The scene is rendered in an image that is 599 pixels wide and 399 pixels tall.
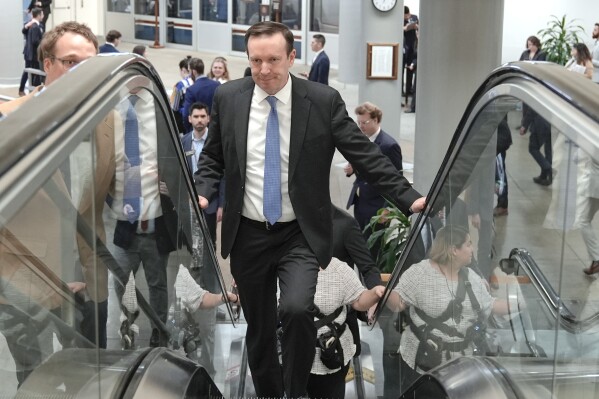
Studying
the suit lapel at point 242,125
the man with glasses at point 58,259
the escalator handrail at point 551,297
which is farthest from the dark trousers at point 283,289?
the man with glasses at point 58,259

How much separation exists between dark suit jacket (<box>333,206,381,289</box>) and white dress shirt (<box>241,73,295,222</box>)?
74.9 inches

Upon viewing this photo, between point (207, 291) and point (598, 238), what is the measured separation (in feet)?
11.6

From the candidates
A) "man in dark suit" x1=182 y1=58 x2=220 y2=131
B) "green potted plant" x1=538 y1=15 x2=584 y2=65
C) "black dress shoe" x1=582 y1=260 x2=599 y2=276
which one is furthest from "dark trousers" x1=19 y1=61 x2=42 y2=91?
"black dress shoe" x1=582 y1=260 x2=599 y2=276

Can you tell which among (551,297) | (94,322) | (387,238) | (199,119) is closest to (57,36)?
(94,322)

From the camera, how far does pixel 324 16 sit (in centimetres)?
2498

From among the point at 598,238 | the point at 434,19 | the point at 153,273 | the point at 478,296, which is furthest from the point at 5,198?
the point at 434,19

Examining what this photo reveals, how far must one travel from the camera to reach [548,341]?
10.3 ft

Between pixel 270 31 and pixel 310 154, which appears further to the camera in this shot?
pixel 310 154

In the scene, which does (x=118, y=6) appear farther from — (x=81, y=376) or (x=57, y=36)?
(x=81, y=376)

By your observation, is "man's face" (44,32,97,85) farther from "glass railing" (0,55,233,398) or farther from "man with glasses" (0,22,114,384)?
"man with glasses" (0,22,114,384)

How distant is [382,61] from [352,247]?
27.2ft

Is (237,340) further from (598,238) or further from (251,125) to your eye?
(598,238)

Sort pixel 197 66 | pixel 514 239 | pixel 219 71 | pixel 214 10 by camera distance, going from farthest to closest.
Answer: pixel 214 10
pixel 219 71
pixel 197 66
pixel 514 239

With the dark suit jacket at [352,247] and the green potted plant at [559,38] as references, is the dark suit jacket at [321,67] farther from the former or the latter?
the dark suit jacket at [352,247]
